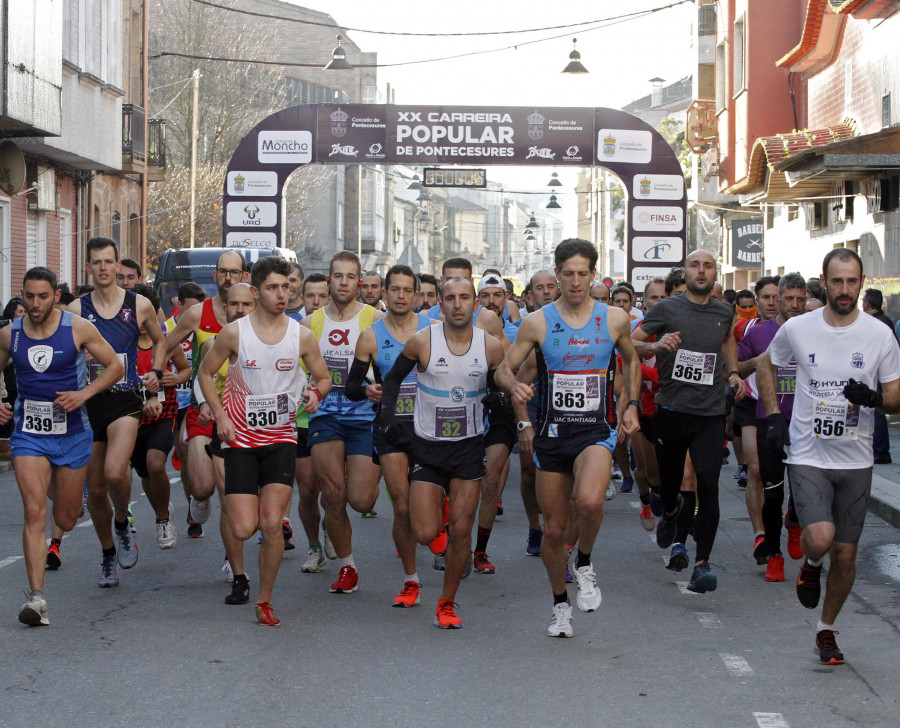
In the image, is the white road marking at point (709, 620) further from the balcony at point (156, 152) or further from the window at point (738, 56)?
the balcony at point (156, 152)

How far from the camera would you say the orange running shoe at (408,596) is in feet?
25.2

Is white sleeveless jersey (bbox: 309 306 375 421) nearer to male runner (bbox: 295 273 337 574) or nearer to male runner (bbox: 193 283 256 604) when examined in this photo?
male runner (bbox: 295 273 337 574)

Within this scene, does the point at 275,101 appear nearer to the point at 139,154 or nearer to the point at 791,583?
the point at 139,154

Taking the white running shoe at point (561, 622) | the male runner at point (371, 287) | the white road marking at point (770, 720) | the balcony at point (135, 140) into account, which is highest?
the balcony at point (135, 140)

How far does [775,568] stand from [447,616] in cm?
257

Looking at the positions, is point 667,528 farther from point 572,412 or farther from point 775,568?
point 572,412

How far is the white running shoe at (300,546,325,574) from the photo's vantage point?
348 inches

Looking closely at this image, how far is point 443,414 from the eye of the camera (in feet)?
23.8

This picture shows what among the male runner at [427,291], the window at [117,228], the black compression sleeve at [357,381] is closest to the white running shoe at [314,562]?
the black compression sleeve at [357,381]

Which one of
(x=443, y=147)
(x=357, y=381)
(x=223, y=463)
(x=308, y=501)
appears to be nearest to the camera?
(x=357, y=381)

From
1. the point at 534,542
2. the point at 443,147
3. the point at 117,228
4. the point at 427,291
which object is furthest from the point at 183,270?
the point at 534,542

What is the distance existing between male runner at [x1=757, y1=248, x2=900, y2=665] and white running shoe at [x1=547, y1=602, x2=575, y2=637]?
117cm

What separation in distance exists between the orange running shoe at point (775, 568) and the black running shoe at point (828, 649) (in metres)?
2.19

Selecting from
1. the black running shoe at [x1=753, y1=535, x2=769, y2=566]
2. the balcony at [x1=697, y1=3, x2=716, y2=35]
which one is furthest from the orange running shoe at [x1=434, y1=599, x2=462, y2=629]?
the balcony at [x1=697, y1=3, x2=716, y2=35]
